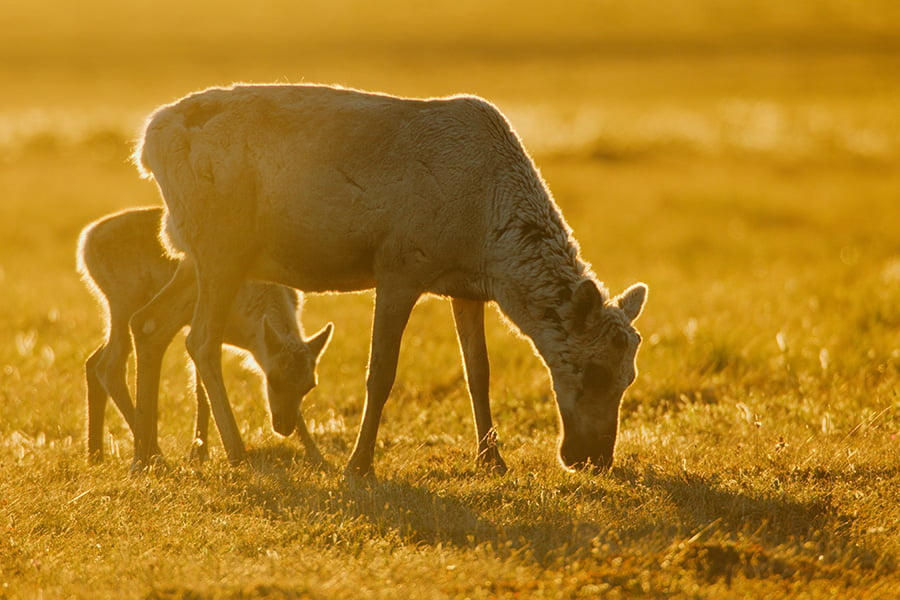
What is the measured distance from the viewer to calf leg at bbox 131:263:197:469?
28.8 ft

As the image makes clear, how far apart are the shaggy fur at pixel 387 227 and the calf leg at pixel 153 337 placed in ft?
0.96

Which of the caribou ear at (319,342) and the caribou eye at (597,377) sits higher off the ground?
the caribou eye at (597,377)

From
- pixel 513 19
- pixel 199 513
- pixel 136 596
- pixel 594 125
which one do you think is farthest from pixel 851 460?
pixel 513 19

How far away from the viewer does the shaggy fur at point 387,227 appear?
308 inches

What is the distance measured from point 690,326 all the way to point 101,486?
22.2ft

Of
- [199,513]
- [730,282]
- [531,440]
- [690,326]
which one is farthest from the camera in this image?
[730,282]

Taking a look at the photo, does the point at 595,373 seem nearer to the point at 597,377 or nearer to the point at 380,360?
the point at 597,377

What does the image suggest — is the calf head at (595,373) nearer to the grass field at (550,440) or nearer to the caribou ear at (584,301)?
the caribou ear at (584,301)

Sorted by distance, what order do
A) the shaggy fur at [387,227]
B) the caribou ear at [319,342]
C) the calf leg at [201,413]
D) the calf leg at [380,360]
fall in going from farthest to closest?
1. the caribou ear at [319,342]
2. the calf leg at [201,413]
3. the calf leg at [380,360]
4. the shaggy fur at [387,227]

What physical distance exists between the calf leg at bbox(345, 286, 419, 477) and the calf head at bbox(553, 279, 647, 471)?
1.11m

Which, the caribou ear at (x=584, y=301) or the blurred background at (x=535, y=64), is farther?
the blurred background at (x=535, y=64)

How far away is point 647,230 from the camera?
2103cm

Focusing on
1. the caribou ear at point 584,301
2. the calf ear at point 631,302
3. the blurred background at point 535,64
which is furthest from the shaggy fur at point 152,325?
the blurred background at point 535,64

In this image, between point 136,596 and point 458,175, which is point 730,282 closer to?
point 458,175
